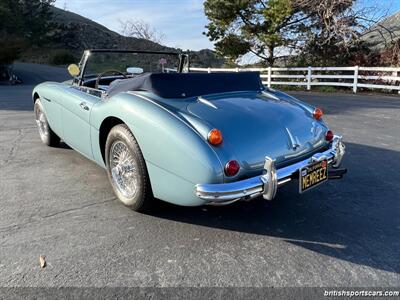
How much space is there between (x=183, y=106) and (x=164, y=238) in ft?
3.33

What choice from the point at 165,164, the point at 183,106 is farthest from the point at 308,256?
the point at 183,106

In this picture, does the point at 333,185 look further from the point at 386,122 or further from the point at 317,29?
the point at 317,29

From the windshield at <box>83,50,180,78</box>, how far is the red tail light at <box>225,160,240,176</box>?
82.6 inches

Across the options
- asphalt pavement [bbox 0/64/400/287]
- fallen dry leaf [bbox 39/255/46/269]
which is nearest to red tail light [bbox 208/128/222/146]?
asphalt pavement [bbox 0/64/400/287]

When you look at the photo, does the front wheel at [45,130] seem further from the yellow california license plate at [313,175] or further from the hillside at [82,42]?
the hillside at [82,42]

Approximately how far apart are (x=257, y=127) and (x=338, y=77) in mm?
14007

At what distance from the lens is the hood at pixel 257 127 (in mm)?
2652

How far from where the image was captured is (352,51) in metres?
17.8

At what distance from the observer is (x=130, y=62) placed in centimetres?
527

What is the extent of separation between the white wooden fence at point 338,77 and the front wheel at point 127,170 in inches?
408

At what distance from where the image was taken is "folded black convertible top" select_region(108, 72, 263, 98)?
312 centimetres

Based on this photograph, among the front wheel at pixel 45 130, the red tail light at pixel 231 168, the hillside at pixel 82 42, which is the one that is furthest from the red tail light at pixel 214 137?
the hillside at pixel 82 42

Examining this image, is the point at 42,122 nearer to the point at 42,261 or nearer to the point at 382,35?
the point at 42,261

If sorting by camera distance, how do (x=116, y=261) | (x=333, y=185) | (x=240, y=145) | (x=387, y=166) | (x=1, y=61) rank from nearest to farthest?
(x=116, y=261)
(x=240, y=145)
(x=333, y=185)
(x=387, y=166)
(x=1, y=61)
